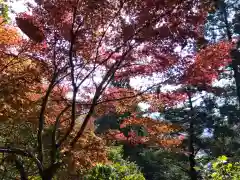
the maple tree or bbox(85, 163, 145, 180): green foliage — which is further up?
the maple tree

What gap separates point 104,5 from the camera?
529cm

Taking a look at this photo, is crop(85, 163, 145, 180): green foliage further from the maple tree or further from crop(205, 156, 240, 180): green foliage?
crop(205, 156, 240, 180): green foliage

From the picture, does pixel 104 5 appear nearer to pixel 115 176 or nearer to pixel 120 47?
pixel 120 47

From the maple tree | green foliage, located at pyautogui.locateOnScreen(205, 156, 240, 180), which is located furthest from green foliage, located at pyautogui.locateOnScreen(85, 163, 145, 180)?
green foliage, located at pyautogui.locateOnScreen(205, 156, 240, 180)

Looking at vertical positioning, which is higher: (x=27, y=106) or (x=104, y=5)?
(x=104, y=5)

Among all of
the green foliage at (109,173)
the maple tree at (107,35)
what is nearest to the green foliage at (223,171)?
the maple tree at (107,35)

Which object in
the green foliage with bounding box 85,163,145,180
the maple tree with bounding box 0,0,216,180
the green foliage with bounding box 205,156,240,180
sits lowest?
the green foliage with bounding box 205,156,240,180

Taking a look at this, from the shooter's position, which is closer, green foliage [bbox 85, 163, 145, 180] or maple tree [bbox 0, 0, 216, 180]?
maple tree [bbox 0, 0, 216, 180]

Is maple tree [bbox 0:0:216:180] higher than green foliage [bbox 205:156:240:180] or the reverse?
higher

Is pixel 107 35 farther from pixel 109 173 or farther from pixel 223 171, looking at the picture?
pixel 109 173

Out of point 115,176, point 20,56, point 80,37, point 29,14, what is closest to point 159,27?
point 80,37

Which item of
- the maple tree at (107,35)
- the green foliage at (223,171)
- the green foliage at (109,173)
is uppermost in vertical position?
the maple tree at (107,35)

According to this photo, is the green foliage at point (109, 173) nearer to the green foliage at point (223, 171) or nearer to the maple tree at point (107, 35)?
the maple tree at point (107, 35)

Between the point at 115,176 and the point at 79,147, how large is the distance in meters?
1.79
